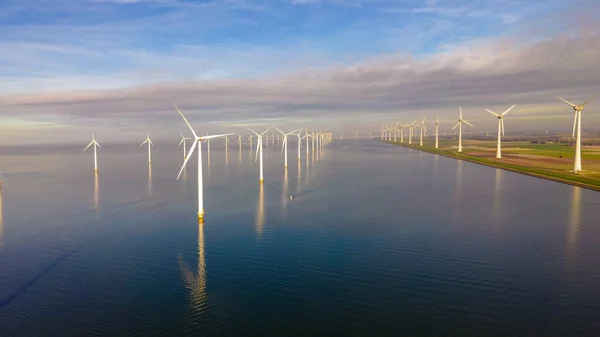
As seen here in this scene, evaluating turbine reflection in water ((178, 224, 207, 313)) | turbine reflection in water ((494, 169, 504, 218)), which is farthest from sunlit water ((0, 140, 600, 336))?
turbine reflection in water ((494, 169, 504, 218))

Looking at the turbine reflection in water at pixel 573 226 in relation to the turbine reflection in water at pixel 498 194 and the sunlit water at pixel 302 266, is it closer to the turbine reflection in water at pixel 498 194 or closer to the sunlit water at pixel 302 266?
the sunlit water at pixel 302 266

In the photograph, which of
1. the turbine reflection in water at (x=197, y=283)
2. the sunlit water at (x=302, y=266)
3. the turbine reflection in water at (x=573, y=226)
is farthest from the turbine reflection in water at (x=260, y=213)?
the turbine reflection in water at (x=573, y=226)

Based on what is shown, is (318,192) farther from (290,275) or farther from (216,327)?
(216,327)

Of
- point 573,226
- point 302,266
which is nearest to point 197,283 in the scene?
point 302,266

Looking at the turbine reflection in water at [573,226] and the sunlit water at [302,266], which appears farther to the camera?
the turbine reflection in water at [573,226]

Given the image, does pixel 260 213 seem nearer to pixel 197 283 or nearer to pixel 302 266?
pixel 302 266
